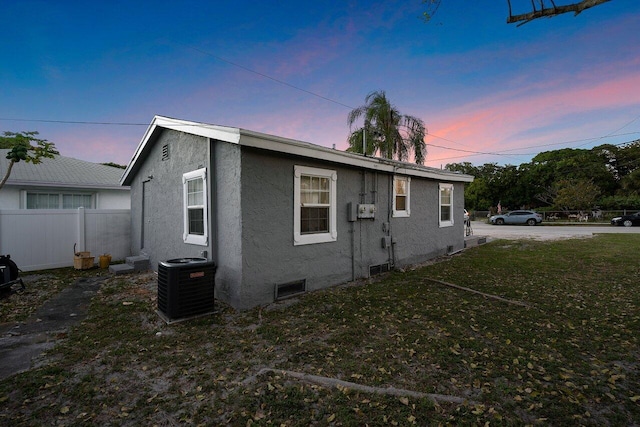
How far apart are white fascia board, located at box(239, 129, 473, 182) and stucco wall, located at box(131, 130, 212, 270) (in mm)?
1339

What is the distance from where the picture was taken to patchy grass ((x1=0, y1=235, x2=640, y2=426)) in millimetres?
2336

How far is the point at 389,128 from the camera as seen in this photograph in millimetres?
19172

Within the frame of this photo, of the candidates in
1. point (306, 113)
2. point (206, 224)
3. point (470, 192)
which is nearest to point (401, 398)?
point (206, 224)

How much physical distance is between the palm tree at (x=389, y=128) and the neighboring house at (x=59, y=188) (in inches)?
→ 538

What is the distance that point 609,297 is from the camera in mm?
5398

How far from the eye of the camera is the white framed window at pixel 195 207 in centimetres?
564

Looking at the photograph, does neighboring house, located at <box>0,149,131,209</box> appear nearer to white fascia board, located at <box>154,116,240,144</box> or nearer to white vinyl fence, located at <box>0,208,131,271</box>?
white vinyl fence, located at <box>0,208,131,271</box>

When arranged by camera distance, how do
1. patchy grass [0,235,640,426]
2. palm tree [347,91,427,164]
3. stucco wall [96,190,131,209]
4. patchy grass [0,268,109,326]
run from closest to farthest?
patchy grass [0,235,640,426]
patchy grass [0,268,109,326]
stucco wall [96,190,131,209]
palm tree [347,91,427,164]

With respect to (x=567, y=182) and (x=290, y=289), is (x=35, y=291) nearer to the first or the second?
(x=290, y=289)

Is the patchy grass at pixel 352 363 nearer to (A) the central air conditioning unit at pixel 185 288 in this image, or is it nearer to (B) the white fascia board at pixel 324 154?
(A) the central air conditioning unit at pixel 185 288

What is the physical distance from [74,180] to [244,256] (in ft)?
37.9

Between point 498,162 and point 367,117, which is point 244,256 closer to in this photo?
point 367,117

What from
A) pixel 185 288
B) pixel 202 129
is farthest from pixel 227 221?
pixel 202 129

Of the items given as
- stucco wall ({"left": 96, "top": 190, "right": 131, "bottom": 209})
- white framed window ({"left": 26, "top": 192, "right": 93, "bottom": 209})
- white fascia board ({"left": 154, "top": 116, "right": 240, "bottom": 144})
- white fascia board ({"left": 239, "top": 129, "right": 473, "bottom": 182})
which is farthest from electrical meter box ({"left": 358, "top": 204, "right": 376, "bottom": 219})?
white framed window ({"left": 26, "top": 192, "right": 93, "bottom": 209})
